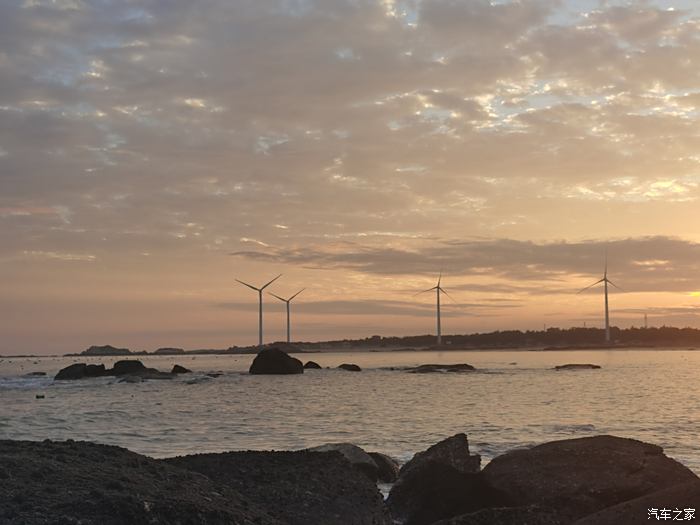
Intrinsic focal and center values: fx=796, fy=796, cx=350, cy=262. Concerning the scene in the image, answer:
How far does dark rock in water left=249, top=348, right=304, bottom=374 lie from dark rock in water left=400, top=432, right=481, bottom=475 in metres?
88.0

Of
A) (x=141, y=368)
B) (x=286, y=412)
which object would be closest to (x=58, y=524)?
(x=286, y=412)

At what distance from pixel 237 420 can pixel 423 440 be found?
1244cm

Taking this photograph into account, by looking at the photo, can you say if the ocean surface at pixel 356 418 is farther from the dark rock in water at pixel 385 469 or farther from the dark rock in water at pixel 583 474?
the dark rock in water at pixel 583 474

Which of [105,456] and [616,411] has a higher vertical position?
[105,456]

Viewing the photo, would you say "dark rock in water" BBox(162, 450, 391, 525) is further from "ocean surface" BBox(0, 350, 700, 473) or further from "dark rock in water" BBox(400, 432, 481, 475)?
"ocean surface" BBox(0, 350, 700, 473)

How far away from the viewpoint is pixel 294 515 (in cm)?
1087

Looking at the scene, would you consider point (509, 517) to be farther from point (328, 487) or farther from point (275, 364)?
point (275, 364)

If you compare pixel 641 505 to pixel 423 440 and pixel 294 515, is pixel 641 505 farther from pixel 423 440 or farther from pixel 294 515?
pixel 423 440

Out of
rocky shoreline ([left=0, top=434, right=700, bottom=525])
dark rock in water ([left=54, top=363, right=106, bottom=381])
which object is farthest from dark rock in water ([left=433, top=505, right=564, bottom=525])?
dark rock in water ([left=54, top=363, right=106, bottom=381])

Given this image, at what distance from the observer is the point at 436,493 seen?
48.8 feet

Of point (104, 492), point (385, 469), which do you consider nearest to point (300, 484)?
point (104, 492)

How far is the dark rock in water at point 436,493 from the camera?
14508 millimetres

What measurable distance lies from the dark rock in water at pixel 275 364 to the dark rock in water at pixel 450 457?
8796cm

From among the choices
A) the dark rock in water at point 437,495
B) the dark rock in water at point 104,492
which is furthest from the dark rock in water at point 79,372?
the dark rock in water at point 104,492
